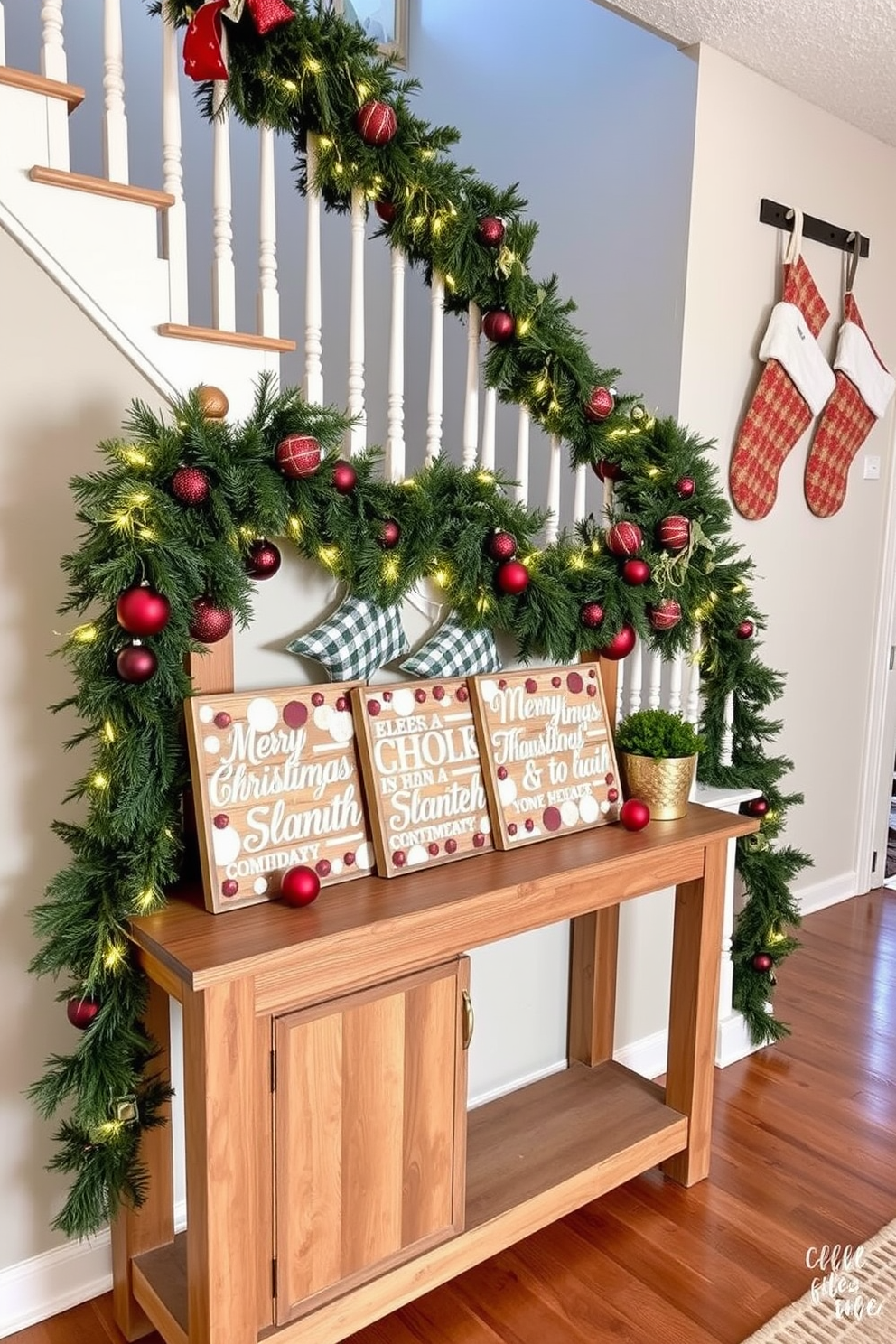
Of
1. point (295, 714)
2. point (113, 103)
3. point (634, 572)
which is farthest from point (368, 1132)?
point (113, 103)

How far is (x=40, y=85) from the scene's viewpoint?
1401mm

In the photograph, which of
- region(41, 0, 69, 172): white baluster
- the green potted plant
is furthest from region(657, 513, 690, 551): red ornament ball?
region(41, 0, 69, 172): white baluster

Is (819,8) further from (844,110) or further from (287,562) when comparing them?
(287,562)

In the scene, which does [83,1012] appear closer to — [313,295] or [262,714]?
[262,714]

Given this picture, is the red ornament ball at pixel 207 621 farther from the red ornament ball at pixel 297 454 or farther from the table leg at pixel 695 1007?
the table leg at pixel 695 1007

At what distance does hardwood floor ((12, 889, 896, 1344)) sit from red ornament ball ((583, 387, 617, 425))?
157 centimetres

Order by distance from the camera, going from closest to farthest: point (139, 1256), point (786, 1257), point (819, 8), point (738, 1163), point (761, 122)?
1. point (139, 1256)
2. point (786, 1257)
3. point (738, 1163)
4. point (819, 8)
5. point (761, 122)

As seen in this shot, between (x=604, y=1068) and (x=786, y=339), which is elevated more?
(x=786, y=339)

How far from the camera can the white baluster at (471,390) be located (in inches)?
Answer: 73.7

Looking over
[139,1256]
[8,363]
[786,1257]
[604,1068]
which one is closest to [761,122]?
[8,363]

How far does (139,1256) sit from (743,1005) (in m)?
1.57

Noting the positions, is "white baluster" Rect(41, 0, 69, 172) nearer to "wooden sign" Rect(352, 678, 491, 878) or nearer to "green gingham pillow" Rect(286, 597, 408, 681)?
"green gingham pillow" Rect(286, 597, 408, 681)

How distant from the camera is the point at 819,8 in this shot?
7.78ft

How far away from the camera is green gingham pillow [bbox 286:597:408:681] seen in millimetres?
1660
